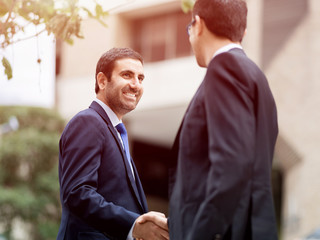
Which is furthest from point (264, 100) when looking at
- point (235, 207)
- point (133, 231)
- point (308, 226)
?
point (308, 226)

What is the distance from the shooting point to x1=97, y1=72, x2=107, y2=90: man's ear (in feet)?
11.5

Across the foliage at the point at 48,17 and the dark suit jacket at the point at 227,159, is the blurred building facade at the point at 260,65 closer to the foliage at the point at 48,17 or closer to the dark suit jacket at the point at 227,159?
the foliage at the point at 48,17

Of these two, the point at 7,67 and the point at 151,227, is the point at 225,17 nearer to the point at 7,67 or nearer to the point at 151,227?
the point at 151,227

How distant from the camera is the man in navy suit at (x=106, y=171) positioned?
3.14 meters

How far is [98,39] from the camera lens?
74.2ft

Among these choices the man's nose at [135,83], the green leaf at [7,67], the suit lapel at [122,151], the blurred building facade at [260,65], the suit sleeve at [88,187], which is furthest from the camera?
the blurred building facade at [260,65]

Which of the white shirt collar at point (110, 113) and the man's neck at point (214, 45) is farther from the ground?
the man's neck at point (214, 45)

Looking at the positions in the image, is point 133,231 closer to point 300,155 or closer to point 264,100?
point 264,100

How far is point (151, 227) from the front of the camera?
3.04 metres

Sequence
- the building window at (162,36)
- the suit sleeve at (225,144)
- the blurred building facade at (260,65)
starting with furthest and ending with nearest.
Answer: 1. the building window at (162,36)
2. the blurred building facade at (260,65)
3. the suit sleeve at (225,144)

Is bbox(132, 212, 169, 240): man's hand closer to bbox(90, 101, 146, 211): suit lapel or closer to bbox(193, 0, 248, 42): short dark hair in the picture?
bbox(90, 101, 146, 211): suit lapel

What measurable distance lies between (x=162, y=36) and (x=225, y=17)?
64.3ft

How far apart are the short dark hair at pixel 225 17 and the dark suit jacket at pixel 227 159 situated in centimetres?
13

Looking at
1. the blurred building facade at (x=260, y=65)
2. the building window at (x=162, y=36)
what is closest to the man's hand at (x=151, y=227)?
the blurred building facade at (x=260, y=65)
